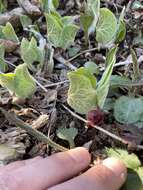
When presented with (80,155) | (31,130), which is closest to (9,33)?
(31,130)

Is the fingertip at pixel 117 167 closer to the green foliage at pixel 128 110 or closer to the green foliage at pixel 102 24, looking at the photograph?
the green foliage at pixel 128 110

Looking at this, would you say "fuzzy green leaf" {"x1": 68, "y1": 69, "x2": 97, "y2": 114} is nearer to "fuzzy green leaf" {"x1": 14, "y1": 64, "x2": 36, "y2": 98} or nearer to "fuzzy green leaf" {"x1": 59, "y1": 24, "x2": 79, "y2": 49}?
"fuzzy green leaf" {"x1": 14, "y1": 64, "x2": 36, "y2": 98}

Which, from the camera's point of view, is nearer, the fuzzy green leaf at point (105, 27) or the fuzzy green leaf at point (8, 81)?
the fuzzy green leaf at point (8, 81)

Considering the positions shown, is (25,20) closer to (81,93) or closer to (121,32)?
(121,32)

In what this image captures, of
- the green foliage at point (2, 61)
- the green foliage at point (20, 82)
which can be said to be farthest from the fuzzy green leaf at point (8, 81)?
the green foliage at point (2, 61)

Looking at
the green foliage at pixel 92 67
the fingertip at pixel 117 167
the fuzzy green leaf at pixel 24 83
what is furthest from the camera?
the green foliage at pixel 92 67

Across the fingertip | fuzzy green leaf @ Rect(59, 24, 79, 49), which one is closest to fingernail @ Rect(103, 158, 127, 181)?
the fingertip
